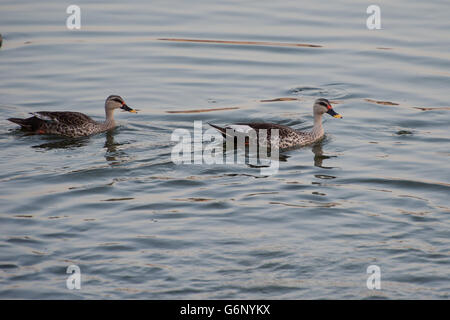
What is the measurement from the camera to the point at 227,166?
1390cm

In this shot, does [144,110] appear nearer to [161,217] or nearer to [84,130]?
[84,130]

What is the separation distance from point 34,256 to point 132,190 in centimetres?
286

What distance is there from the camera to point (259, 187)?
1290 centimetres

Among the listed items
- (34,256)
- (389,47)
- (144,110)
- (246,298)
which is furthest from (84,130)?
(389,47)

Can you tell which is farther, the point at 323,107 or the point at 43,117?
the point at 323,107

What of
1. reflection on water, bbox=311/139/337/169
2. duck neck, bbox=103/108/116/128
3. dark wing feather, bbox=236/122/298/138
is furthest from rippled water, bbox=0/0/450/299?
dark wing feather, bbox=236/122/298/138

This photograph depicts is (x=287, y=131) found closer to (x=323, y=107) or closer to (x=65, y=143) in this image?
(x=323, y=107)

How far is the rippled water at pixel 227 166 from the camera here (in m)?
9.91

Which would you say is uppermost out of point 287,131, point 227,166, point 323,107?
point 323,107

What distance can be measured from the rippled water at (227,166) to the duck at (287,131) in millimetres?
272

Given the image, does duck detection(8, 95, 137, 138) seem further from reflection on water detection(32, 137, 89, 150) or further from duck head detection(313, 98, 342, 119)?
duck head detection(313, 98, 342, 119)

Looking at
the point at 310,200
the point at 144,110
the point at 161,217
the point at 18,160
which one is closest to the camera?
the point at 161,217

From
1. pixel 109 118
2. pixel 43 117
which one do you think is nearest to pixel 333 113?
pixel 109 118

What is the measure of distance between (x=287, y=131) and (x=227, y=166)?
1844mm
